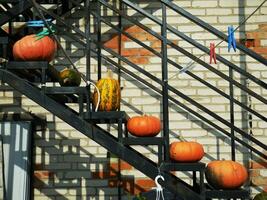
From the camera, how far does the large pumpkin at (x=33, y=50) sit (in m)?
3.54

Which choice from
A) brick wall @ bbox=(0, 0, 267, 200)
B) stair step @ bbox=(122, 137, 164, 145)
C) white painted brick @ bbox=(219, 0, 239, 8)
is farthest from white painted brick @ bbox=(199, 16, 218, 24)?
stair step @ bbox=(122, 137, 164, 145)

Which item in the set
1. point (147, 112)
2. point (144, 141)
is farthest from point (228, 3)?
point (144, 141)

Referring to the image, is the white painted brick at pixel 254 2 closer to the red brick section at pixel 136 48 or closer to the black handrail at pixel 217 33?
the red brick section at pixel 136 48

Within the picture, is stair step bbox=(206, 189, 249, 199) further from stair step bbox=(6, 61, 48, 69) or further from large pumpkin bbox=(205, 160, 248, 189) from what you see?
stair step bbox=(6, 61, 48, 69)

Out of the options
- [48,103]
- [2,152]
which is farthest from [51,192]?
[48,103]

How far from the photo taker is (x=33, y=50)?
11.6 ft

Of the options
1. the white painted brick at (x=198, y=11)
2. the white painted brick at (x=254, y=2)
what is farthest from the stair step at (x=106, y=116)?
the white painted brick at (x=254, y=2)

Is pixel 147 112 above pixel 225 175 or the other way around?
above

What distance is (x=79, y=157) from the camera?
5109 mm

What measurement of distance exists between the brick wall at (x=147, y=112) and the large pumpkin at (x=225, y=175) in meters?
1.49

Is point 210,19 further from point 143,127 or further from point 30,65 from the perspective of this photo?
point 30,65

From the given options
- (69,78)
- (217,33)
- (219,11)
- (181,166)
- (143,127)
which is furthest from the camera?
(219,11)

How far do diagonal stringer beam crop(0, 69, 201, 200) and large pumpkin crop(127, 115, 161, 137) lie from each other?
169 mm

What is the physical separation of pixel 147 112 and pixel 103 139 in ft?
5.57
